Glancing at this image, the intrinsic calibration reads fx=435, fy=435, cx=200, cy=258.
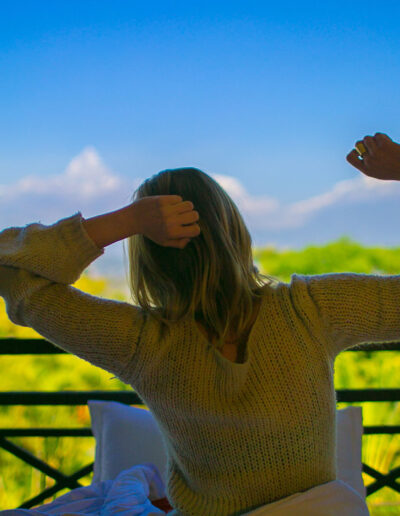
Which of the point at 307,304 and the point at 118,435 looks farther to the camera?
the point at 118,435

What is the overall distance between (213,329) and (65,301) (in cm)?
26

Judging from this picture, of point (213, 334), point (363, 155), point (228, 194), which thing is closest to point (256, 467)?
point (213, 334)

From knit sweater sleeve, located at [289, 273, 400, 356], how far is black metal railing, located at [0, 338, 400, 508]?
70cm

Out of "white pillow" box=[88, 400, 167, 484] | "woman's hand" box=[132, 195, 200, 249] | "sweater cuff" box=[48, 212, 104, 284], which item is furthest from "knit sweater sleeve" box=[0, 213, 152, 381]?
"white pillow" box=[88, 400, 167, 484]

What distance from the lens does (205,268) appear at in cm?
74

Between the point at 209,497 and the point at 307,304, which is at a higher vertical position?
the point at 307,304

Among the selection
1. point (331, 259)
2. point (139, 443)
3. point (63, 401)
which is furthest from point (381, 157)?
point (331, 259)

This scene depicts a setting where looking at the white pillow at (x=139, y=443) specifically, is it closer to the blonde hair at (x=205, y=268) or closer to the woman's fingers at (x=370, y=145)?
the blonde hair at (x=205, y=268)

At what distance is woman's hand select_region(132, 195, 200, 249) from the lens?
0.68 meters

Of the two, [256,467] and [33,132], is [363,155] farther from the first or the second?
[33,132]

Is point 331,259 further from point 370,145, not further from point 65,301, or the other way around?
point 65,301

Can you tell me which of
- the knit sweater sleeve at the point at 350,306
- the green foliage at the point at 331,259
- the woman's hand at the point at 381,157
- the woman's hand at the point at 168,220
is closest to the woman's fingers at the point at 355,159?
the woman's hand at the point at 381,157

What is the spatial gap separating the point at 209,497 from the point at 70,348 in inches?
14.1

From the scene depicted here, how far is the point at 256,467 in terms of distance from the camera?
0.71 metres
